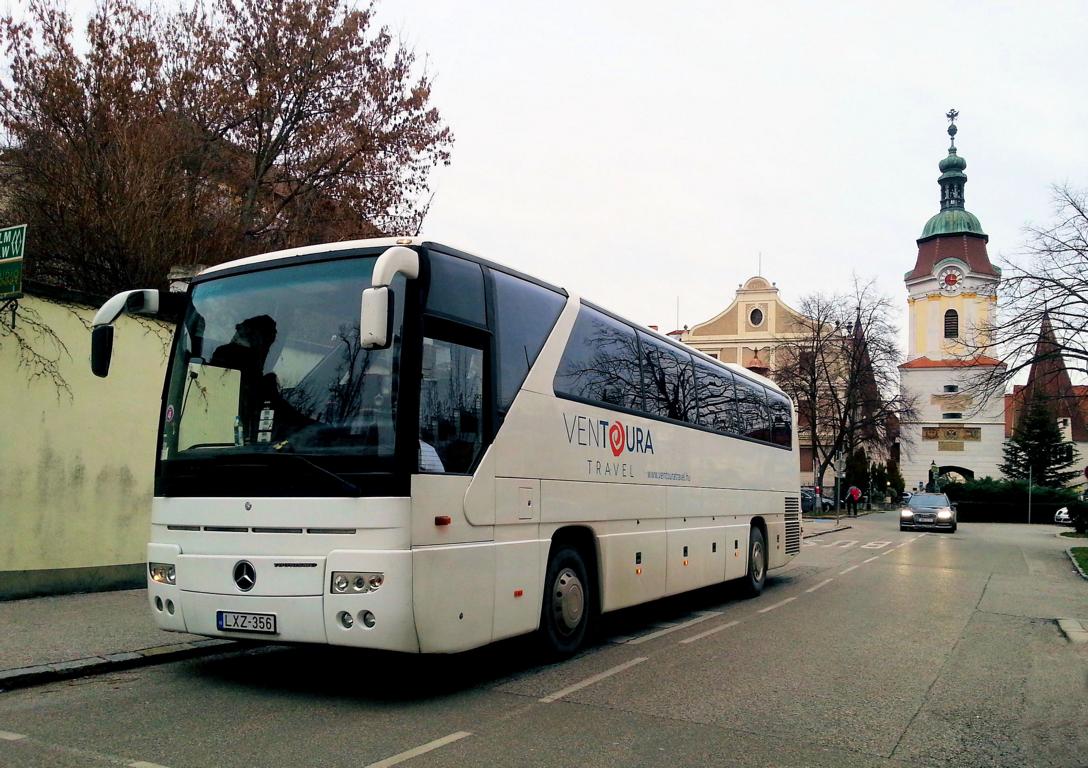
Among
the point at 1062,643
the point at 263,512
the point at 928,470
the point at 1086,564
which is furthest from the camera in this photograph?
the point at 928,470

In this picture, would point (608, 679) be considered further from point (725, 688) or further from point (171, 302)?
point (171, 302)

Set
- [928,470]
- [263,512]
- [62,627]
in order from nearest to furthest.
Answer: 1. [263,512]
2. [62,627]
3. [928,470]

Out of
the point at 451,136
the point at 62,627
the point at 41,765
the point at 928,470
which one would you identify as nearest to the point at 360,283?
the point at 41,765

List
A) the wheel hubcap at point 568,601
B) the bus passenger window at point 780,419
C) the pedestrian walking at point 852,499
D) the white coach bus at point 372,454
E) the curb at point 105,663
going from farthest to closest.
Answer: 1. the pedestrian walking at point 852,499
2. the bus passenger window at point 780,419
3. the wheel hubcap at point 568,601
4. the curb at point 105,663
5. the white coach bus at point 372,454

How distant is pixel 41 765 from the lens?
17.0 ft

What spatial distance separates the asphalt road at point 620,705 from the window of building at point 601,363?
2.53 metres

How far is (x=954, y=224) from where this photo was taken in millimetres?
86750

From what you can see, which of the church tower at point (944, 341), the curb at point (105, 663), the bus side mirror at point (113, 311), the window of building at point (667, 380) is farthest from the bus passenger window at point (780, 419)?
the church tower at point (944, 341)

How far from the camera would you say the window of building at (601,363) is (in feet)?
29.4

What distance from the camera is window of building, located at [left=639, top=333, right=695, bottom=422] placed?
428 inches

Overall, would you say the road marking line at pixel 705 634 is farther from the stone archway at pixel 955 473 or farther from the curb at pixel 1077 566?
the stone archway at pixel 955 473

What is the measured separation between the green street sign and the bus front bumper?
3976mm

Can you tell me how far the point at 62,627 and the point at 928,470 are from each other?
8589 centimetres

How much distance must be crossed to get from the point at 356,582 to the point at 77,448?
22.8 ft
